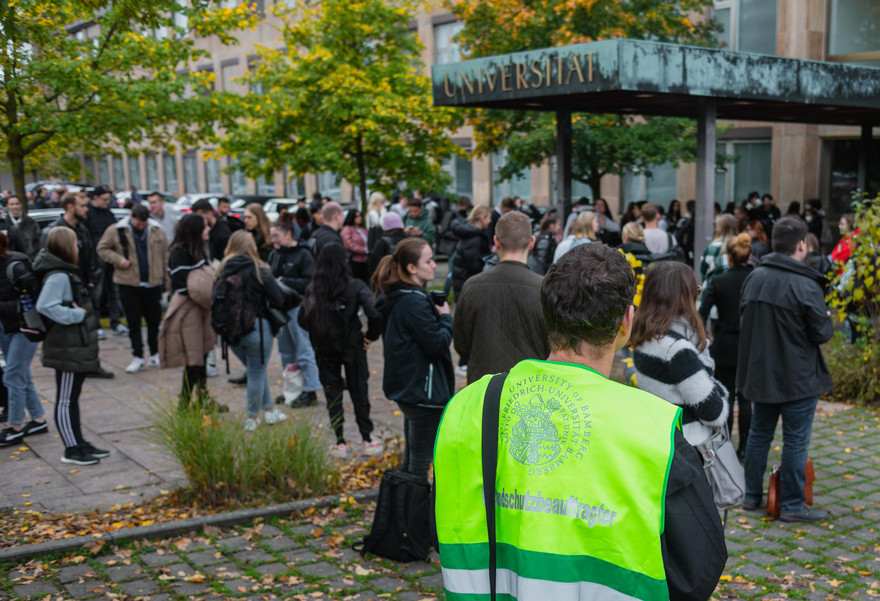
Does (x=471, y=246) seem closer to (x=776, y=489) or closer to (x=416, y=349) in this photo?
(x=416, y=349)

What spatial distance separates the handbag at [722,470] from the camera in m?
4.43

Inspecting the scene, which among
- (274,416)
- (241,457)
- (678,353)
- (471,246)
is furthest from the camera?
(471,246)

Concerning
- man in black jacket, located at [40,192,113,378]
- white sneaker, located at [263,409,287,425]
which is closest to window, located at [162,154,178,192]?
man in black jacket, located at [40,192,113,378]

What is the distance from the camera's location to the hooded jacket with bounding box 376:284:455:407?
5707 mm

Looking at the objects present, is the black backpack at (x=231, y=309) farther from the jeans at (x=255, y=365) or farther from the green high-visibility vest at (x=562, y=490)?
the green high-visibility vest at (x=562, y=490)

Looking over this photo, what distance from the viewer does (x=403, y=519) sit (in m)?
5.38

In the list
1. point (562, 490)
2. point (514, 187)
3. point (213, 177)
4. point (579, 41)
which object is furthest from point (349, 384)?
point (213, 177)

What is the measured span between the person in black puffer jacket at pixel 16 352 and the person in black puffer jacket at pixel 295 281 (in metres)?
2.33

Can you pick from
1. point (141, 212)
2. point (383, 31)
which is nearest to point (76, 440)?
point (141, 212)

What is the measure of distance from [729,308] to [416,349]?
2741 millimetres

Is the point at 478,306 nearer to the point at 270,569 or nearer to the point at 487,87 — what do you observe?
the point at 270,569

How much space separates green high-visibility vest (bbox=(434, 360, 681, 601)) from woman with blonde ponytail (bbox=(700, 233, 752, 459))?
514 cm

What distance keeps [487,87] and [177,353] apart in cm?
483

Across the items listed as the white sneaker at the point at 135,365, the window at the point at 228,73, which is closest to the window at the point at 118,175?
the window at the point at 228,73
